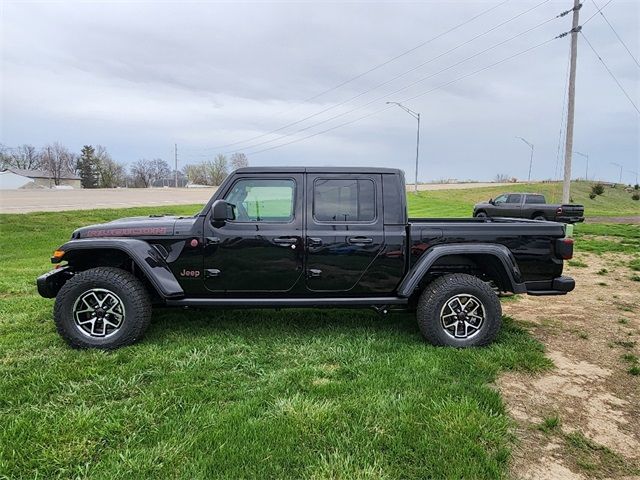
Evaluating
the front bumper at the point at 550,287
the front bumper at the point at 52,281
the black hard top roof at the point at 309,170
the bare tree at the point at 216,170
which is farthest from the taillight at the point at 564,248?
the bare tree at the point at 216,170

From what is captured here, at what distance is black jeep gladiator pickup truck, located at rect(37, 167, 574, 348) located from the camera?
13.4 ft

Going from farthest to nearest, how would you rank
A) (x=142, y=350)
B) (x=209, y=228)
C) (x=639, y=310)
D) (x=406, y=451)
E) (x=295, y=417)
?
(x=639, y=310) → (x=209, y=228) → (x=142, y=350) → (x=295, y=417) → (x=406, y=451)

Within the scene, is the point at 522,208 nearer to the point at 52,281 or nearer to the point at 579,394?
the point at 579,394

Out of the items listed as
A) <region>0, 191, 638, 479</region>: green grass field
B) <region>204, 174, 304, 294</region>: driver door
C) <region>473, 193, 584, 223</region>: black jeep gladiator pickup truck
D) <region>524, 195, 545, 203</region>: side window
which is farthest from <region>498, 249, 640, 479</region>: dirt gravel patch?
<region>524, 195, 545, 203</region>: side window

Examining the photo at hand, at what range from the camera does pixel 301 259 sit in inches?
166

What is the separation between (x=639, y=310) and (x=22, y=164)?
10582 cm

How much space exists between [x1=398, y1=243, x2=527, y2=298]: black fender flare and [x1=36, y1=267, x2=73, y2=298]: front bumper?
10.9ft

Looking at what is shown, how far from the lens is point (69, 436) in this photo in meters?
2.59

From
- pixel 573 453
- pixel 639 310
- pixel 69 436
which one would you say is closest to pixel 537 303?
pixel 639 310

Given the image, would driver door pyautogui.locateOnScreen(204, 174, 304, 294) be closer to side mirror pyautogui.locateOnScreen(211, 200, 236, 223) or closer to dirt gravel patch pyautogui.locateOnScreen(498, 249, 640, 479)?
side mirror pyautogui.locateOnScreen(211, 200, 236, 223)

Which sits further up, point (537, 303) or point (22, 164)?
point (22, 164)

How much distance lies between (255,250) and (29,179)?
278ft

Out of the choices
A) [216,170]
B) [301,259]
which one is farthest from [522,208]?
[216,170]

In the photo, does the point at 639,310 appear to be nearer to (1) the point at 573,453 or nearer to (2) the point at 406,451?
(1) the point at 573,453
